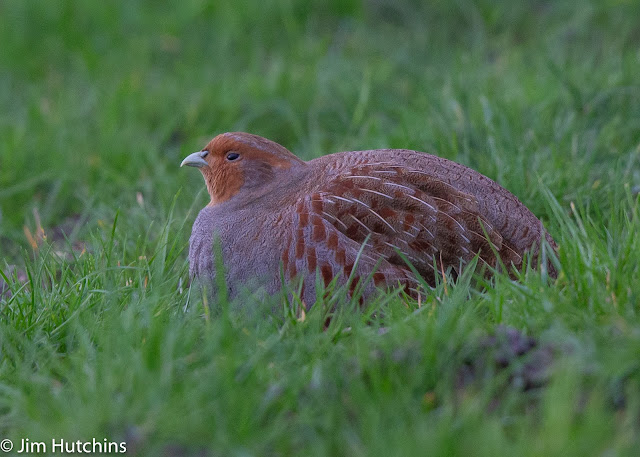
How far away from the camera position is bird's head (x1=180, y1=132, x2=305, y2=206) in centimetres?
360

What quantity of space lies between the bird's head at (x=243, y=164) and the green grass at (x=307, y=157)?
0.27m

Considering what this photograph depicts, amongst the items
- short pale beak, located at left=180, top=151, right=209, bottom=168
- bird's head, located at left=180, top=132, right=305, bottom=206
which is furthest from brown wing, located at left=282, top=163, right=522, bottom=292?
short pale beak, located at left=180, top=151, right=209, bottom=168

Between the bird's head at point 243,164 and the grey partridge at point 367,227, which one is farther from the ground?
the bird's head at point 243,164

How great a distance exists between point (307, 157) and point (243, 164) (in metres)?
1.54

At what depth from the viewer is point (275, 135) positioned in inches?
225

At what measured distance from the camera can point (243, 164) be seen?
3623 millimetres

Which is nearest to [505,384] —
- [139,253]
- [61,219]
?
[139,253]

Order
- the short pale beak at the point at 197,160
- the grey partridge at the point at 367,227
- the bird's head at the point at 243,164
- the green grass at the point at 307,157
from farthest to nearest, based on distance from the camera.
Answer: the short pale beak at the point at 197,160 → the bird's head at the point at 243,164 → the grey partridge at the point at 367,227 → the green grass at the point at 307,157

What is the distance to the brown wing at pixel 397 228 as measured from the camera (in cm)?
319

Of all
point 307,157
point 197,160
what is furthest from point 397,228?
point 307,157

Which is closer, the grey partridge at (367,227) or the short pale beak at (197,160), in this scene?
the grey partridge at (367,227)

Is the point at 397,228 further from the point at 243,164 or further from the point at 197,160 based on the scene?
the point at 197,160

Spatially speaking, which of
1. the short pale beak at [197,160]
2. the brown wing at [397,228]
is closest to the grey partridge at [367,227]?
the brown wing at [397,228]

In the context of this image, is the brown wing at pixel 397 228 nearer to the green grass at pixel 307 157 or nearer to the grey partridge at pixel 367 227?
the grey partridge at pixel 367 227
